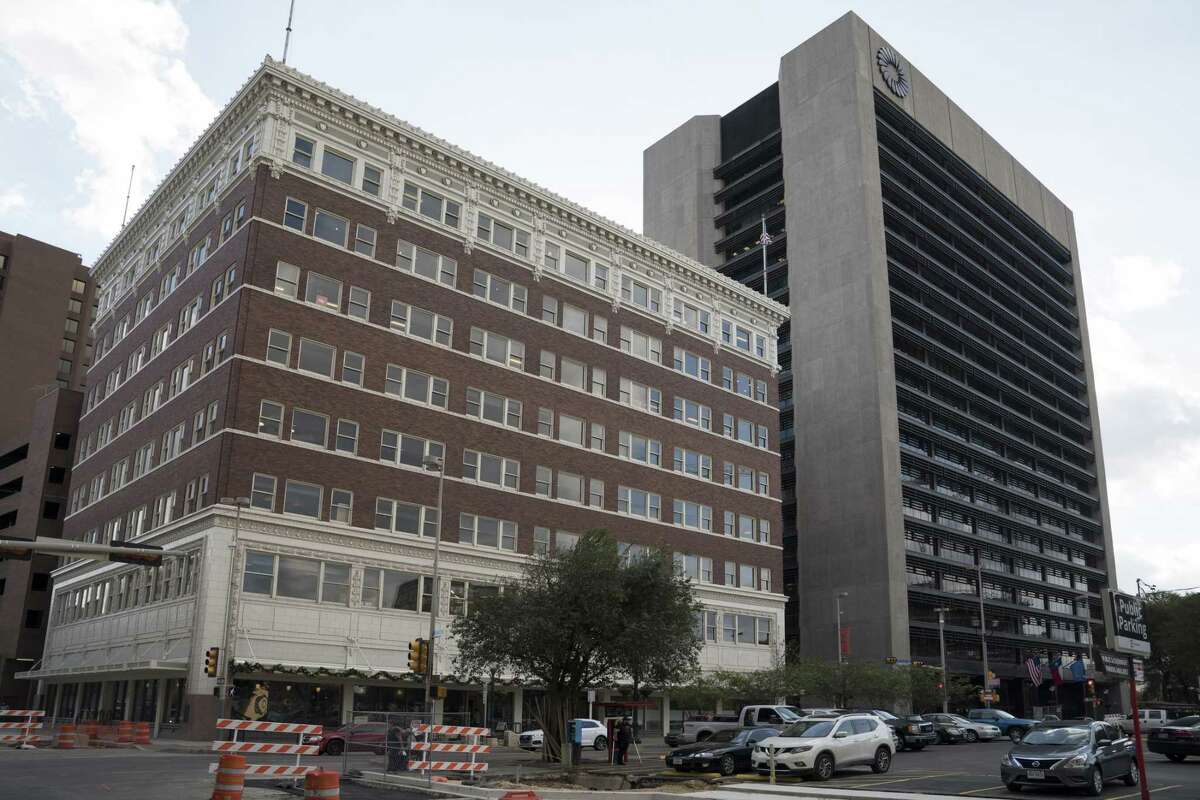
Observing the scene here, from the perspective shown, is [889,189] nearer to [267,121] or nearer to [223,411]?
[267,121]

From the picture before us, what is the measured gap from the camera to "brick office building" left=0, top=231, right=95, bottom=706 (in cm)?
7825

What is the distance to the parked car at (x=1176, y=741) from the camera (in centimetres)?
3672

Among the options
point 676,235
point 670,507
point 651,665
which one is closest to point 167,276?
point 670,507

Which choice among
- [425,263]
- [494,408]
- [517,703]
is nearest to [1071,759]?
[517,703]

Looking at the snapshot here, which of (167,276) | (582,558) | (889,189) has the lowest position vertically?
(582,558)

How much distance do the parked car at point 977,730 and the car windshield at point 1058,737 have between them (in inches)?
1200

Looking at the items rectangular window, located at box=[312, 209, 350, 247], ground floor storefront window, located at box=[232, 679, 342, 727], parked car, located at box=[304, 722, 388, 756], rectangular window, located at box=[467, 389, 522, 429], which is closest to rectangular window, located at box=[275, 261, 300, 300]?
rectangular window, located at box=[312, 209, 350, 247]

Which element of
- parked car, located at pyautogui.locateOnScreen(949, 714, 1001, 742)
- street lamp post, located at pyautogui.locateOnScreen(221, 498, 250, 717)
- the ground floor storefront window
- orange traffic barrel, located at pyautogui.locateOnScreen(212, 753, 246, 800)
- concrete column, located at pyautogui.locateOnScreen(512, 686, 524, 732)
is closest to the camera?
orange traffic barrel, located at pyautogui.locateOnScreen(212, 753, 246, 800)

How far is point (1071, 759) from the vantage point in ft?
83.8

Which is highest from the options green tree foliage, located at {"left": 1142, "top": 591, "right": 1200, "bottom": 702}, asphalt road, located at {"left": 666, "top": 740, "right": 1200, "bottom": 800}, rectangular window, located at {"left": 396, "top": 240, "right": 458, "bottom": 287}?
rectangular window, located at {"left": 396, "top": 240, "right": 458, "bottom": 287}

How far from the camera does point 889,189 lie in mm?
101250

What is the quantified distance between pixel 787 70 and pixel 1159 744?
8159 centimetres

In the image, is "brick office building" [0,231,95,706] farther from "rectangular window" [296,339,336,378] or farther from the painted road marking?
the painted road marking

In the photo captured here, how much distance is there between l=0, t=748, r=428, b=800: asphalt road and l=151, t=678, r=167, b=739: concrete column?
13.0 meters
